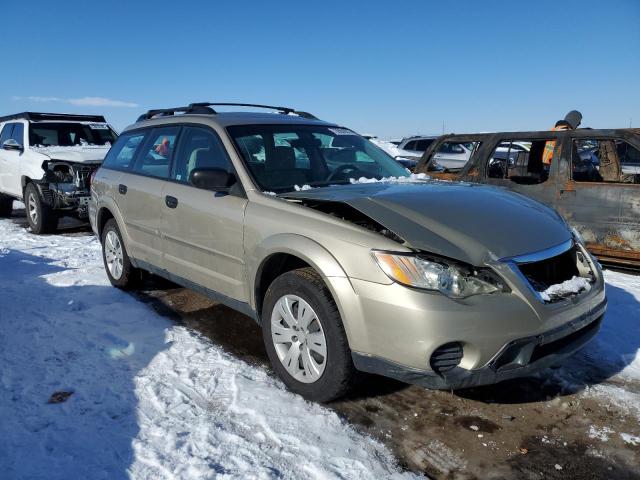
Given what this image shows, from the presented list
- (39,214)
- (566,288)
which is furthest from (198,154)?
(39,214)

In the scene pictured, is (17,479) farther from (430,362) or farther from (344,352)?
(430,362)

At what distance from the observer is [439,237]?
9.12 ft

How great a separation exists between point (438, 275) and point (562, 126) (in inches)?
206

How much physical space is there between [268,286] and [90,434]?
4.23 feet

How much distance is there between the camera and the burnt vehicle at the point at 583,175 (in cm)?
577

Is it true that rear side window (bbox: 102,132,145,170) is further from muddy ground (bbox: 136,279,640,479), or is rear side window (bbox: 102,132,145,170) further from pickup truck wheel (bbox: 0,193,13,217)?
pickup truck wheel (bbox: 0,193,13,217)

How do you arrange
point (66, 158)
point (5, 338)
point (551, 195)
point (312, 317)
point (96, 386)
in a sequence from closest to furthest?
point (312, 317) → point (96, 386) → point (5, 338) → point (551, 195) → point (66, 158)

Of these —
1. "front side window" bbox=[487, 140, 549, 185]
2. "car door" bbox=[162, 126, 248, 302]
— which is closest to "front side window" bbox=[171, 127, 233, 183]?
"car door" bbox=[162, 126, 248, 302]

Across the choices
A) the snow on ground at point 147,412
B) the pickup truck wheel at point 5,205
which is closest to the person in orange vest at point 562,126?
the snow on ground at point 147,412

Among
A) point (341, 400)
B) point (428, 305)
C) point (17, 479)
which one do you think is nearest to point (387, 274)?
point (428, 305)

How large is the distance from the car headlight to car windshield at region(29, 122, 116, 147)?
332 inches

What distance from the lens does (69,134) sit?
378 inches

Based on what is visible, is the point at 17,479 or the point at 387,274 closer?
the point at 17,479

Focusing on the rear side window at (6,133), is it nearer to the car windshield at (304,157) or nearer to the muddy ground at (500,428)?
the car windshield at (304,157)
